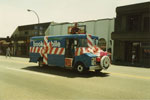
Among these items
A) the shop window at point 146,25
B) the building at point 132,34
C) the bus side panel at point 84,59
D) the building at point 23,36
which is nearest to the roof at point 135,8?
the building at point 132,34

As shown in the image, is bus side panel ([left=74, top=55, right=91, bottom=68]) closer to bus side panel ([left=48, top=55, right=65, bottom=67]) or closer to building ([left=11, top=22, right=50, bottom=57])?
bus side panel ([left=48, top=55, right=65, bottom=67])

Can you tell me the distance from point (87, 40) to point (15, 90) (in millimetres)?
5622

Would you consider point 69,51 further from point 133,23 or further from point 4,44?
point 4,44

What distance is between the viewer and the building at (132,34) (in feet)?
71.3

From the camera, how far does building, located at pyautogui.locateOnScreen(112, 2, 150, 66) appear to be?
855 inches

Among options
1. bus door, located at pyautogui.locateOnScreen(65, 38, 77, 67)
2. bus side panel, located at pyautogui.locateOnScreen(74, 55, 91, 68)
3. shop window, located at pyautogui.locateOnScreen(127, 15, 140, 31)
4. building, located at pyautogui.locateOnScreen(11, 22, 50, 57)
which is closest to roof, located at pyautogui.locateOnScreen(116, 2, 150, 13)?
shop window, located at pyautogui.locateOnScreen(127, 15, 140, 31)

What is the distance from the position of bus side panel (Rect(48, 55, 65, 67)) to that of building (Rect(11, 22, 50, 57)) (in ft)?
82.5

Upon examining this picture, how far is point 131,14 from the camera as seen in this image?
2331 centimetres

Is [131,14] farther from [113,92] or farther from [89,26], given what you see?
[113,92]

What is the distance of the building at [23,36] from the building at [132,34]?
1792cm

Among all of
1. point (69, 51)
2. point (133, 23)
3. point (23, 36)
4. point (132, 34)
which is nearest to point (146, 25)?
point (133, 23)

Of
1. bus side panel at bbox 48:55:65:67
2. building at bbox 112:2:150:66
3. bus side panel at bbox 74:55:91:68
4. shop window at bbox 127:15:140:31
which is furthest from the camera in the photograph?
shop window at bbox 127:15:140:31

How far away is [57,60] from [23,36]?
104 feet

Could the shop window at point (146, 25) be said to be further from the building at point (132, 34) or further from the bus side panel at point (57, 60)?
the bus side panel at point (57, 60)
